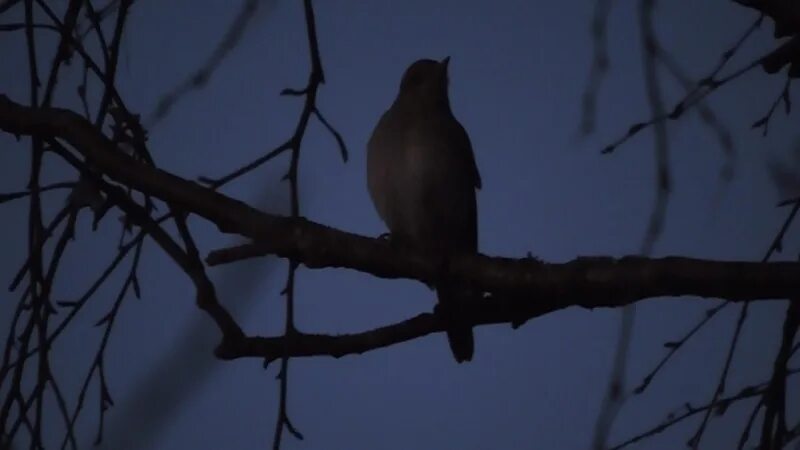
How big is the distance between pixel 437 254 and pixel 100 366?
1.83ft

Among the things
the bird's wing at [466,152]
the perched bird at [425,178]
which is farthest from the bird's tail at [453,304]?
the bird's wing at [466,152]

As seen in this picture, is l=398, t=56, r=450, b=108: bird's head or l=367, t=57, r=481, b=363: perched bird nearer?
l=367, t=57, r=481, b=363: perched bird

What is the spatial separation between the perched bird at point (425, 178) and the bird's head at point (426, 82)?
43 millimetres

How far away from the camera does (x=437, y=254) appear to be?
1.54 m

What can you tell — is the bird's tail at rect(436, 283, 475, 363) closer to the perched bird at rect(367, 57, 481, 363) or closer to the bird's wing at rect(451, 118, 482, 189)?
the perched bird at rect(367, 57, 481, 363)

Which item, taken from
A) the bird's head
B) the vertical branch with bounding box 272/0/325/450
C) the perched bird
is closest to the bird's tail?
the vertical branch with bounding box 272/0/325/450

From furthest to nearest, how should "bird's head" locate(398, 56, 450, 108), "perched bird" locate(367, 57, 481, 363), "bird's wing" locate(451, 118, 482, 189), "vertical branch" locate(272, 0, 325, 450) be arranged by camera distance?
1. "bird's head" locate(398, 56, 450, 108)
2. "bird's wing" locate(451, 118, 482, 189)
3. "perched bird" locate(367, 57, 481, 363)
4. "vertical branch" locate(272, 0, 325, 450)

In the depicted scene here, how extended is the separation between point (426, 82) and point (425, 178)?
0.51 m

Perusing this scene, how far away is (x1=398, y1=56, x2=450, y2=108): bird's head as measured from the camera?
2938 millimetres

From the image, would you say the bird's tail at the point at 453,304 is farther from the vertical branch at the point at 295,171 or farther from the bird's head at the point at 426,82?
the bird's head at the point at 426,82

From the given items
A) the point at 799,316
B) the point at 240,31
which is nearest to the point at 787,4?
the point at 799,316

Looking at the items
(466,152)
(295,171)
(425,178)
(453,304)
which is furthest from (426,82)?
(295,171)

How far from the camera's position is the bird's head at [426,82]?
116 inches

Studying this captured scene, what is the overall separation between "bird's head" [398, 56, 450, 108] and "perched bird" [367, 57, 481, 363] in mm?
43
